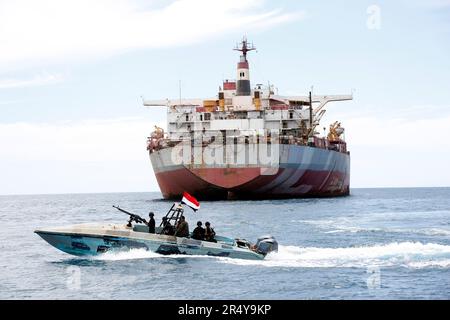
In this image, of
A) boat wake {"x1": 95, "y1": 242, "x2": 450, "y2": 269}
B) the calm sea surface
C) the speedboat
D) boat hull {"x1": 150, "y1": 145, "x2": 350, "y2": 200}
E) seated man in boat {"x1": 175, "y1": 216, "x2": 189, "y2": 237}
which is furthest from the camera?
boat hull {"x1": 150, "y1": 145, "x2": 350, "y2": 200}

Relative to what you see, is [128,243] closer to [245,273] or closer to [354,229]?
[245,273]

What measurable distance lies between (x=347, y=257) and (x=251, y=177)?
43.2 metres

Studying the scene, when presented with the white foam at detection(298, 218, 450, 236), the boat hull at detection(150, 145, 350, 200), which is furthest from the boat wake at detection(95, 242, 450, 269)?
the boat hull at detection(150, 145, 350, 200)

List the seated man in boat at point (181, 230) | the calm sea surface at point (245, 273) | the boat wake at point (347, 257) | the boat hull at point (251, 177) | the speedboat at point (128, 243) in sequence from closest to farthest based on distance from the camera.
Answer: the calm sea surface at point (245, 273), the boat wake at point (347, 257), the speedboat at point (128, 243), the seated man in boat at point (181, 230), the boat hull at point (251, 177)

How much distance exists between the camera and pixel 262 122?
274ft

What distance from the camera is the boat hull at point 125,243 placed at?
2775cm

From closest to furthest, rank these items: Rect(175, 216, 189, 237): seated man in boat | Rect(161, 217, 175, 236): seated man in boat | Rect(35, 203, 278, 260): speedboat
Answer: Rect(35, 203, 278, 260): speedboat, Rect(175, 216, 189, 237): seated man in boat, Rect(161, 217, 175, 236): seated man in boat

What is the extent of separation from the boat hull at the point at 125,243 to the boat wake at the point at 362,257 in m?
0.51

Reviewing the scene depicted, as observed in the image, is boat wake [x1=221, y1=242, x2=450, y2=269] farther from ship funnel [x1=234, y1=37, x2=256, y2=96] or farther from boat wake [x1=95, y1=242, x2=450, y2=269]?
ship funnel [x1=234, y1=37, x2=256, y2=96]

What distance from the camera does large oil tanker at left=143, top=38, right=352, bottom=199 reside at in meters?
73.1

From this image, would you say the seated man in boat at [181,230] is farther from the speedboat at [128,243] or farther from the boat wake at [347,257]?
the boat wake at [347,257]

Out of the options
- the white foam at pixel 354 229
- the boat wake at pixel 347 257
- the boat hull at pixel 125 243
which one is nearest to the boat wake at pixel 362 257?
the boat wake at pixel 347 257
